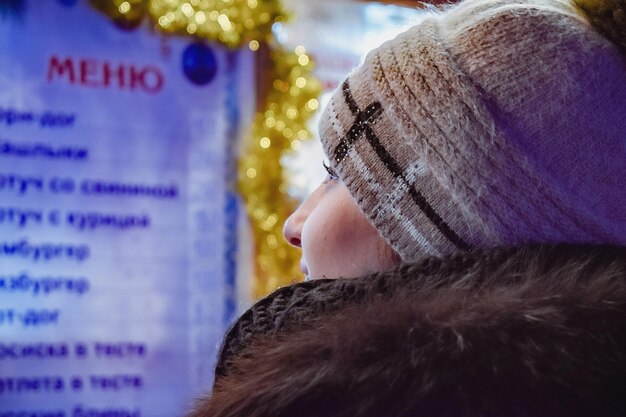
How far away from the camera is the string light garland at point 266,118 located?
2611mm

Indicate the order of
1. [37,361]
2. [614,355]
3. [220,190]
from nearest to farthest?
[614,355], [37,361], [220,190]

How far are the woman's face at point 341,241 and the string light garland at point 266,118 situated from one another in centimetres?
186

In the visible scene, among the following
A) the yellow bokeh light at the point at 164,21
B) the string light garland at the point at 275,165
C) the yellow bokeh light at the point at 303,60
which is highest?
the yellow bokeh light at the point at 164,21

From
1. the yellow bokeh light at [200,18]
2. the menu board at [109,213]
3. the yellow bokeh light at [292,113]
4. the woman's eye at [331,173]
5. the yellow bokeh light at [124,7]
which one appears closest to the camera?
the woman's eye at [331,173]

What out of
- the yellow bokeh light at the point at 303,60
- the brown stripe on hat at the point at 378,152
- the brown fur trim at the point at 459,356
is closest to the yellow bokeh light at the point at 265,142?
the yellow bokeh light at the point at 303,60

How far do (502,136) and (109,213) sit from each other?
6.54 feet

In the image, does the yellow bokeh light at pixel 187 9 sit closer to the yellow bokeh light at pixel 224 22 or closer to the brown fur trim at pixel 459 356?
the yellow bokeh light at pixel 224 22

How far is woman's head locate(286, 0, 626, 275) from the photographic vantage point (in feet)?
2.29

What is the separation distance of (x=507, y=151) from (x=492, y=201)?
0.05 meters

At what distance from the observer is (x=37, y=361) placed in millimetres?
2354

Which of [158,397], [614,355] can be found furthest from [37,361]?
[614,355]

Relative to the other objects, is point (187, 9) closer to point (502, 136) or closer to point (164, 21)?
point (164, 21)

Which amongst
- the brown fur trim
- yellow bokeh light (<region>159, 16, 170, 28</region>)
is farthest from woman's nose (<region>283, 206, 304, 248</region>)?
yellow bokeh light (<region>159, 16, 170, 28</region>)

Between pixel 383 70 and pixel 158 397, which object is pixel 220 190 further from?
pixel 383 70
